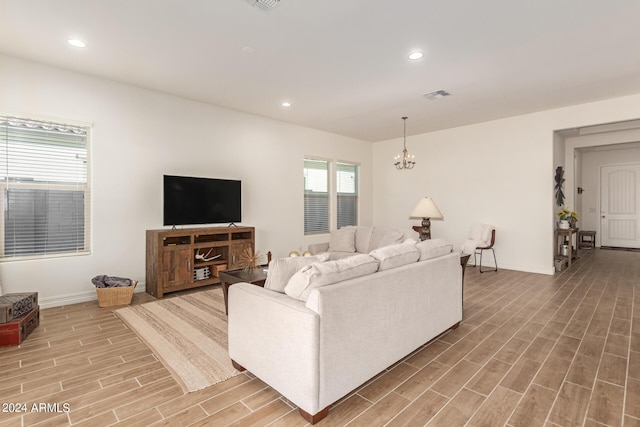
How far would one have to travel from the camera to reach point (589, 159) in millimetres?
9336

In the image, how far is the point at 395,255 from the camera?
8.36ft

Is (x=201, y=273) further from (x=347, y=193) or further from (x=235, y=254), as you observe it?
(x=347, y=193)

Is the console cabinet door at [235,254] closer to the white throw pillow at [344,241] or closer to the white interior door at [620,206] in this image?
the white throw pillow at [344,241]

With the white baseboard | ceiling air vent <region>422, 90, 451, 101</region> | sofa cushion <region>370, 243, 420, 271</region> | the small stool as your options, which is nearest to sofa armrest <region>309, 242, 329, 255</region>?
ceiling air vent <region>422, 90, 451, 101</region>

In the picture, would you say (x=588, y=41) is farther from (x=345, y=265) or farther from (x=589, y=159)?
(x=589, y=159)

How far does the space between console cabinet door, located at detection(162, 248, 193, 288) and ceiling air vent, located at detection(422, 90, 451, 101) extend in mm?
4102

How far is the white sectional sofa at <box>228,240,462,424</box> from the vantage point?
1.84 meters

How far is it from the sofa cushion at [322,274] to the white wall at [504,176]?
5.02 metres

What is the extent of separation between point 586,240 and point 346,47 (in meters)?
9.69

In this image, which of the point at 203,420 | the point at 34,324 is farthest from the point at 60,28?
the point at 203,420

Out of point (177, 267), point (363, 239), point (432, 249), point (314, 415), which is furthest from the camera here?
point (363, 239)

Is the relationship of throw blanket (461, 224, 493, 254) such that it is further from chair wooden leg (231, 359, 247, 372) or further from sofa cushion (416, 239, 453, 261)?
chair wooden leg (231, 359, 247, 372)

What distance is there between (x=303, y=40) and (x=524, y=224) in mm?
5154

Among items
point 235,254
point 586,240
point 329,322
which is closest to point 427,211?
point 329,322
